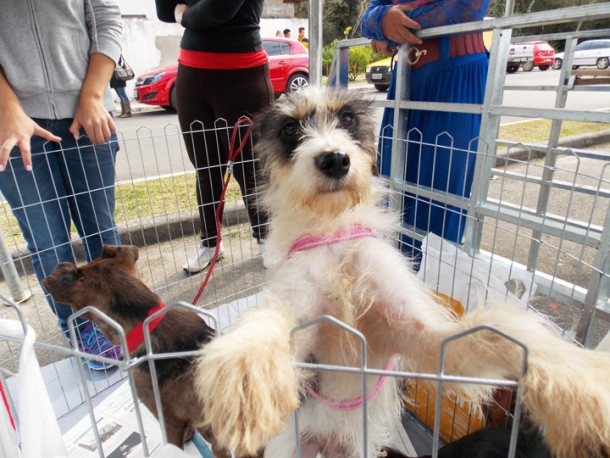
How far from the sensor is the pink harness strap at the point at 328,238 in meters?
1.41

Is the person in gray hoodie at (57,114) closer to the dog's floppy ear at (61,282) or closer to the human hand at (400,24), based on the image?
the dog's floppy ear at (61,282)

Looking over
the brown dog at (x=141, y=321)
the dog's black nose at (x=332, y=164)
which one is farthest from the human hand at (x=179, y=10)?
the dog's black nose at (x=332, y=164)

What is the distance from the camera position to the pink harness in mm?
1354

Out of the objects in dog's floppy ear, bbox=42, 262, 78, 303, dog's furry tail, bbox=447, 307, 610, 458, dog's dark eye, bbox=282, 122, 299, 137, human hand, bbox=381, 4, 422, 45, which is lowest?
dog's floppy ear, bbox=42, 262, 78, 303

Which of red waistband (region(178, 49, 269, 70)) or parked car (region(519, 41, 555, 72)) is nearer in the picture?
red waistband (region(178, 49, 269, 70))

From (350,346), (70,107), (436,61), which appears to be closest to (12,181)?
(70,107)

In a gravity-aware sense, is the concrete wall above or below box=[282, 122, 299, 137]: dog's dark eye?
above

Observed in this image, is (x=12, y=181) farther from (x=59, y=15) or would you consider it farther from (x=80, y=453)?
(x=80, y=453)

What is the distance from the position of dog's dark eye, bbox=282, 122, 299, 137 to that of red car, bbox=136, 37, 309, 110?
30.0 feet

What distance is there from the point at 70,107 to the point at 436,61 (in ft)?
5.48

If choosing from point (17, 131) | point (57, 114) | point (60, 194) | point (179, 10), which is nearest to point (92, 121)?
point (57, 114)

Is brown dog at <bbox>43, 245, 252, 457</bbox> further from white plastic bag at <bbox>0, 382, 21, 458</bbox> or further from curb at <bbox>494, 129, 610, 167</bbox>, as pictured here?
curb at <bbox>494, 129, 610, 167</bbox>

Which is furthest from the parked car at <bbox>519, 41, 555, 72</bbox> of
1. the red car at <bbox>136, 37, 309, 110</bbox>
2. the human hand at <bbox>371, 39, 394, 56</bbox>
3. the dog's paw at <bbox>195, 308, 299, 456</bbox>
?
the dog's paw at <bbox>195, 308, 299, 456</bbox>

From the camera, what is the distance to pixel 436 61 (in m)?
2.07
